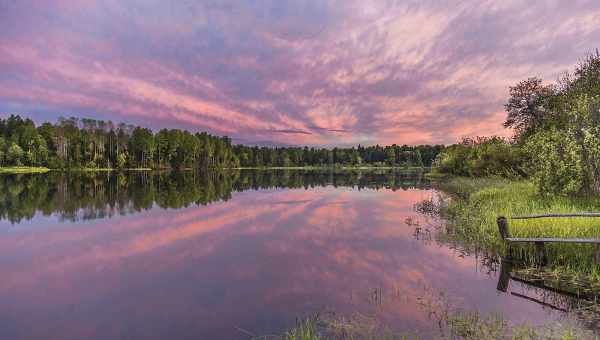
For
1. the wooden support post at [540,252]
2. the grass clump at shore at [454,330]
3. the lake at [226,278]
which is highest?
the wooden support post at [540,252]

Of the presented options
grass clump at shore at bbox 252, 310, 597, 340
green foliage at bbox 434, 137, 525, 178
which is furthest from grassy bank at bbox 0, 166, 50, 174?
grass clump at shore at bbox 252, 310, 597, 340

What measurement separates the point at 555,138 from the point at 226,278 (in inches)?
719

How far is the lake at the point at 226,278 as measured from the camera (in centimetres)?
801

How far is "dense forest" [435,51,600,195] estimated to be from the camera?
52.8ft

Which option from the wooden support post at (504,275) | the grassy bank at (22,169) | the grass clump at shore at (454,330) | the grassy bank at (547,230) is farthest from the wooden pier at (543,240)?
the grassy bank at (22,169)

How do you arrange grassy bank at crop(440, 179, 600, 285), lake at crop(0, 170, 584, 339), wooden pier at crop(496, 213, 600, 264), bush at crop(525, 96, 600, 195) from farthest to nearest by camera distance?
1. bush at crop(525, 96, 600, 195)
2. grassy bank at crop(440, 179, 600, 285)
3. wooden pier at crop(496, 213, 600, 264)
4. lake at crop(0, 170, 584, 339)

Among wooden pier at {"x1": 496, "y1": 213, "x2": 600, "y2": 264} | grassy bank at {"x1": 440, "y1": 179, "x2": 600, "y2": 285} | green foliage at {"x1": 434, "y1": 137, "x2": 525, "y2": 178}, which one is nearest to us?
wooden pier at {"x1": 496, "y1": 213, "x2": 600, "y2": 264}

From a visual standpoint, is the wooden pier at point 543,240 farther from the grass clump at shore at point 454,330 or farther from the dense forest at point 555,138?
the dense forest at point 555,138

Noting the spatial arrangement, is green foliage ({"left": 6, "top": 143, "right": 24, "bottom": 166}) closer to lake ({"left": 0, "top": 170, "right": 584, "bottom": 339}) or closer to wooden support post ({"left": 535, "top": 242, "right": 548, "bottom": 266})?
lake ({"left": 0, "top": 170, "right": 584, "bottom": 339})

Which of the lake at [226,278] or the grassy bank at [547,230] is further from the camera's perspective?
the grassy bank at [547,230]

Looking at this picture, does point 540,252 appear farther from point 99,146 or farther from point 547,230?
point 99,146

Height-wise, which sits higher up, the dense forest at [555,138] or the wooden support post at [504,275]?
the dense forest at [555,138]

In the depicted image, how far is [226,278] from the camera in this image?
1138 centimetres

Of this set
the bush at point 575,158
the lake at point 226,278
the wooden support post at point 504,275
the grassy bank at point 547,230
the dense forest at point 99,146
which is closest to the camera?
the lake at point 226,278
